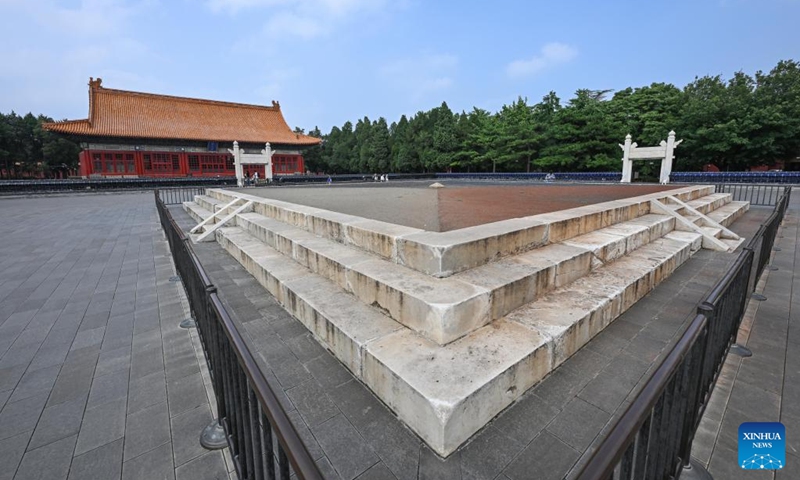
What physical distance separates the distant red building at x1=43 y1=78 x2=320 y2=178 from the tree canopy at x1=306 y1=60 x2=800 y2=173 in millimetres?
12231

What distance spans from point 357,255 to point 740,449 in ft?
9.92

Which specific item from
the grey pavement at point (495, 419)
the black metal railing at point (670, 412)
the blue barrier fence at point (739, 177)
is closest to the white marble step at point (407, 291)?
the grey pavement at point (495, 419)

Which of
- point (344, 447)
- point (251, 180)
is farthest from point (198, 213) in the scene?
point (251, 180)

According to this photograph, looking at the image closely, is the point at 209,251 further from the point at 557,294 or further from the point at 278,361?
the point at 557,294

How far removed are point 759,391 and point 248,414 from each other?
3.08 m

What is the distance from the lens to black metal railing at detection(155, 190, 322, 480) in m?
0.96

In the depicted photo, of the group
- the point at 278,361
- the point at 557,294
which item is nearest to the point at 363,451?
the point at 278,361

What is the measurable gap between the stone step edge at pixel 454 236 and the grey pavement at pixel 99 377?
1.83 meters

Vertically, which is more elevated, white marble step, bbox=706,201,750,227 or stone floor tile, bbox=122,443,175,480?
white marble step, bbox=706,201,750,227

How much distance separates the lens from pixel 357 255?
368 centimetres

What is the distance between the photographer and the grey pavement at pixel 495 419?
67.3 inches

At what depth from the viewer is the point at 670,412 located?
4.47 feet

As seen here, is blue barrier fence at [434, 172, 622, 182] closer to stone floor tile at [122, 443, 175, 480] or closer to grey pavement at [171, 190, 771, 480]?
grey pavement at [171, 190, 771, 480]

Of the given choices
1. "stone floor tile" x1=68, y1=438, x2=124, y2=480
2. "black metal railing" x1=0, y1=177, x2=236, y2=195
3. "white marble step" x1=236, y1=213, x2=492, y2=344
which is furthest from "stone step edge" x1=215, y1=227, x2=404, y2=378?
"black metal railing" x1=0, y1=177, x2=236, y2=195
